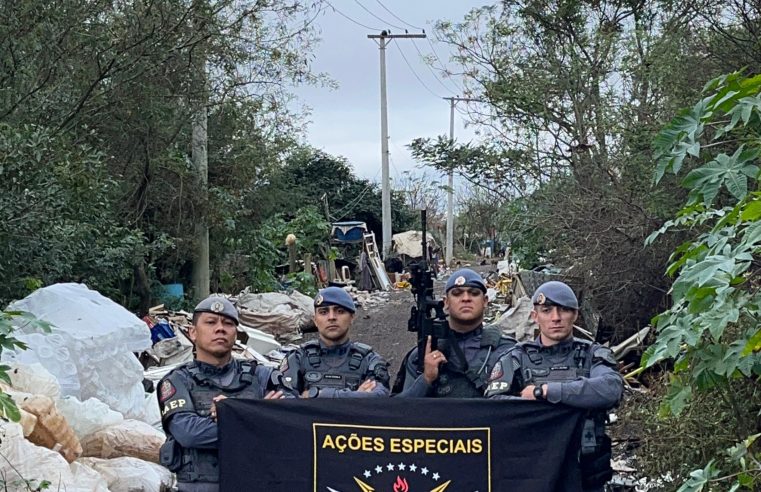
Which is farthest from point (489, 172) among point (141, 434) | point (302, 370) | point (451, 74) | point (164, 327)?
point (302, 370)

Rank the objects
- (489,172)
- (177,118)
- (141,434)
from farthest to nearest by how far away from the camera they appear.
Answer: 1. (489,172)
2. (177,118)
3. (141,434)

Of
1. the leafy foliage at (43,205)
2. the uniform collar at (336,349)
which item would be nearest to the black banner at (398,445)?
the uniform collar at (336,349)

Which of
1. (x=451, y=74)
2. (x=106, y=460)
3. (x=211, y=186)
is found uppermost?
(x=451, y=74)

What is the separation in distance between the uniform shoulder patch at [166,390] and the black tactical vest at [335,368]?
2.51 feet

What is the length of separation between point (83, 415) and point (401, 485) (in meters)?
3.32

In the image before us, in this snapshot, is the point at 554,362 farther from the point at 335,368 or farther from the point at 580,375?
the point at 335,368

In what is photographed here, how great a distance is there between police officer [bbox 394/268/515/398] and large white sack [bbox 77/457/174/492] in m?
2.42

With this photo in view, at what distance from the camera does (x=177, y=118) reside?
553 inches

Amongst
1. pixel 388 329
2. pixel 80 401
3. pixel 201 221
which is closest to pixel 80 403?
pixel 80 401

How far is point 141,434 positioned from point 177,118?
774 cm

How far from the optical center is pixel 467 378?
5.12m

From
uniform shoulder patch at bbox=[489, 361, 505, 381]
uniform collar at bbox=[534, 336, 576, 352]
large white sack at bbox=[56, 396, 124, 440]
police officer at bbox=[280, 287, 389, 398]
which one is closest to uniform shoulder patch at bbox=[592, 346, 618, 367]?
uniform collar at bbox=[534, 336, 576, 352]

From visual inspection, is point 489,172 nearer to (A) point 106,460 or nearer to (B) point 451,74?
(B) point 451,74

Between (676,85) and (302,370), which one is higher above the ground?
(676,85)
